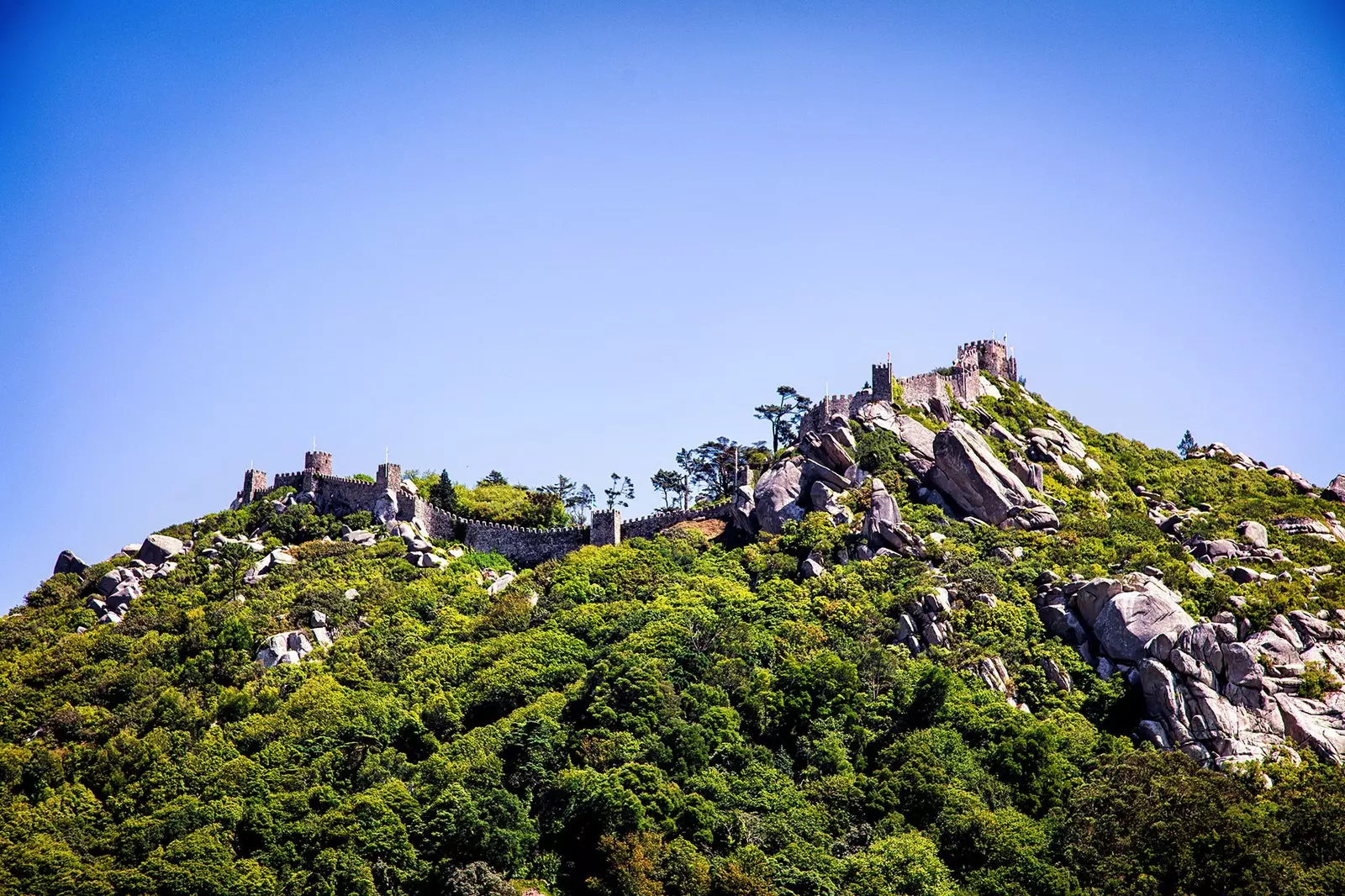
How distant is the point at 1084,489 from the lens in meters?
81.3

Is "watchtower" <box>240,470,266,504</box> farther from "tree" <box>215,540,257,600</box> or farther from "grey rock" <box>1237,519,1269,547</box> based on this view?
"grey rock" <box>1237,519,1269,547</box>

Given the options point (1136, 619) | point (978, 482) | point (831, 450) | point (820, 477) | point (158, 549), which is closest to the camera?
point (1136, 619)

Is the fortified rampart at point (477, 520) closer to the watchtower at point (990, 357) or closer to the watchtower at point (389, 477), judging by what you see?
the watchtower at point (389, 477)

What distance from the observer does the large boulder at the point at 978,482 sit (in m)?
75.4

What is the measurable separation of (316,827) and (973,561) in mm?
29422

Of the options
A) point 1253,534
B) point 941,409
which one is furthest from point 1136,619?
point 941,409

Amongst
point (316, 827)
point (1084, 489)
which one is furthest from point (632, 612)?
point (1084, 489)

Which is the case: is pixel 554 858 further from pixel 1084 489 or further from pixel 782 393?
pixel 782 393

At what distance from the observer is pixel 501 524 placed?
8456cm

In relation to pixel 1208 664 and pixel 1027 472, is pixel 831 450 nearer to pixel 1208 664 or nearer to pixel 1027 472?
pixel 1027 472

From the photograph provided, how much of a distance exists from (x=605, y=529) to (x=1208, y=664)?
31049 millimetres

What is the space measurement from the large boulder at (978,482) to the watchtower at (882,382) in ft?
25.3

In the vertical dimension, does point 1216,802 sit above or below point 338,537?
below

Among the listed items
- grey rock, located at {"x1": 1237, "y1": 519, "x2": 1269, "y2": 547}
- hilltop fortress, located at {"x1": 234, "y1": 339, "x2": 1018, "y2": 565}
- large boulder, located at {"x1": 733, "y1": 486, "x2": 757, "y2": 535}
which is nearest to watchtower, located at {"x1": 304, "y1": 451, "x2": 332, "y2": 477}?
hilltop fortress, located at {"x1": 234, "y1": 339, "x2": 1018, "y2": 565}
